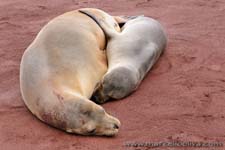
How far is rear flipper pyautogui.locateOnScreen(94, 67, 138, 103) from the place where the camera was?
566cm

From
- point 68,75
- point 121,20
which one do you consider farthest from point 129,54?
point 121,20

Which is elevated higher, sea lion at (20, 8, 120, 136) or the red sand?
sea lion at (20, 8, 120, 136)

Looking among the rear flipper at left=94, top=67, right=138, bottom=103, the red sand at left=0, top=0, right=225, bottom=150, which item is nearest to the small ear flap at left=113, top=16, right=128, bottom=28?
the red sand at left=0, top=0, right=225, bottom=150

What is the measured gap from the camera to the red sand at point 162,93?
499 cm

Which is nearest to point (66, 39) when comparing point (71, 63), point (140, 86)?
point (71, 63)

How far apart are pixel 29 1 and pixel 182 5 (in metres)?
2.82

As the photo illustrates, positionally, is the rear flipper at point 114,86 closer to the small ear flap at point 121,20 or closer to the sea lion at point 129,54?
the sea lion at point 129,54

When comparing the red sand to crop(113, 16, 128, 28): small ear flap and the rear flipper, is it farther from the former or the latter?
crop(113, 16, 128, 28): small ear flap

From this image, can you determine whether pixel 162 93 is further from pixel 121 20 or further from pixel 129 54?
pixel 121 20

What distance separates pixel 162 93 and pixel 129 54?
646 mm

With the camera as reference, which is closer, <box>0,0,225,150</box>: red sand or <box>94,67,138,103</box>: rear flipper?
<box>0,0,225,150</box>: red sand

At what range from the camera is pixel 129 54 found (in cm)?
616

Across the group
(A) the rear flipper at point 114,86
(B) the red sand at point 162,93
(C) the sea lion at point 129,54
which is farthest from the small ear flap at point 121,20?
(A) the rear flipper at point 114,86

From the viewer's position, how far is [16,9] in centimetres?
930
